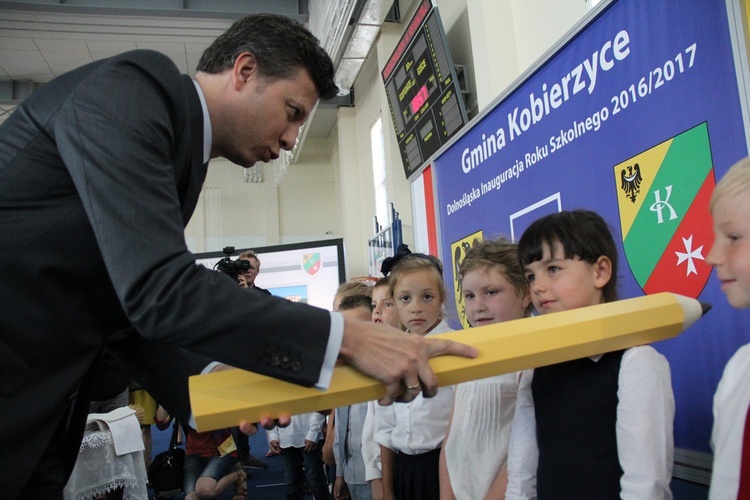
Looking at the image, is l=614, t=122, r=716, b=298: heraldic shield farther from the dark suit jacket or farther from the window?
the window

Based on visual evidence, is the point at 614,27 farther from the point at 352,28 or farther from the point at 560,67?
the point at 352,28

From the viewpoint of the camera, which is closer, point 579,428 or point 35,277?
point 35,277

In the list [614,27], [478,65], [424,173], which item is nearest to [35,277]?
[614,27]

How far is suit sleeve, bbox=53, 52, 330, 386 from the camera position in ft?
2.70

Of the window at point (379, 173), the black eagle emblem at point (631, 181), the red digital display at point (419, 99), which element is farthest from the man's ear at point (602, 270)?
the window at point (379, 173)

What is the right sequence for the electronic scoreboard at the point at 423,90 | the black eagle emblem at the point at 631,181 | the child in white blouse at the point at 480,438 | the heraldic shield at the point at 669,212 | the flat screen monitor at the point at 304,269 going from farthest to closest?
the flat screen monitor at the point at 304,269 < the electronic scoreboard at the point at 423,90 < the black eagle emblem at the point at 631,181 < the child in white blouse at the point at 480,438 < the heraldic shield at the point at 669,212

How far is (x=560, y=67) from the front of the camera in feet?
7.39

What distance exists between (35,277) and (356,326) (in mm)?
462

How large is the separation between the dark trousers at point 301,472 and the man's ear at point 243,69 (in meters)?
2.99

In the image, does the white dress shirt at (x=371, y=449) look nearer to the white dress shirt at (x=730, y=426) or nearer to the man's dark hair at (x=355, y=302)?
the man's dark hair at (x=355, y=302)

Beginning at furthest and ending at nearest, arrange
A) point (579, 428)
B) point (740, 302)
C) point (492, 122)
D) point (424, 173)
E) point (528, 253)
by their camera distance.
→ point (424, 173) < point (492, 122) < point (528, 253) < point (579, 428) < point (740, 302)

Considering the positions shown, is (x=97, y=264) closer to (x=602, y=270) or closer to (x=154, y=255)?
(x=154, y=255)

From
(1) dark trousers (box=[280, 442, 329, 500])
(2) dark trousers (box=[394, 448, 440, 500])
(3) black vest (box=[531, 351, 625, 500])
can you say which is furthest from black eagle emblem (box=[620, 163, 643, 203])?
(1) dark trousers (box=[280, 442, 329, 500])

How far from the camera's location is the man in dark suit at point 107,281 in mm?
833
